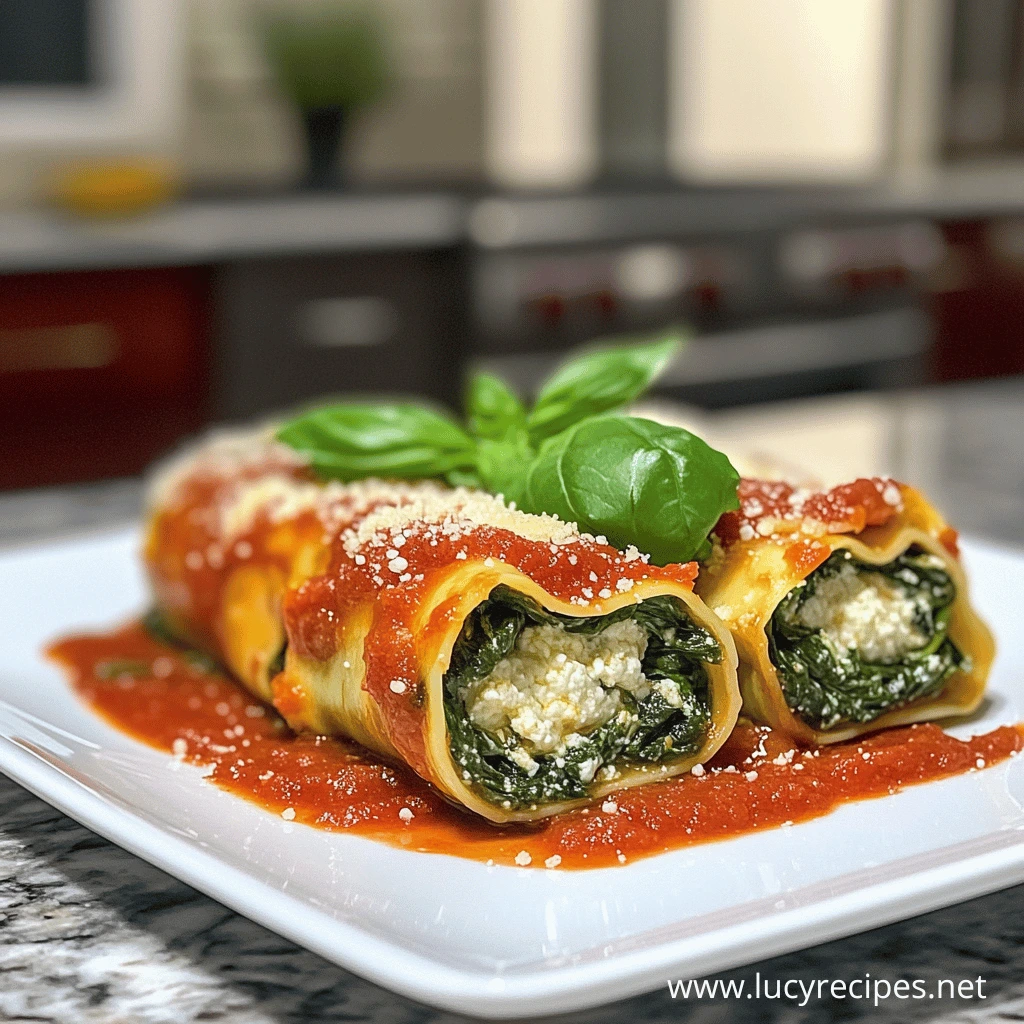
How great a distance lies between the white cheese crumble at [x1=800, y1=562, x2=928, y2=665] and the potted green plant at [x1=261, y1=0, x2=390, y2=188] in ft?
12.9

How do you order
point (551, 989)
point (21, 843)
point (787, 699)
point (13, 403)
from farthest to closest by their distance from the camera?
1. point (13, 403)
2. point (787, 699)
3. point (21, 843)
4. point (551, 989)

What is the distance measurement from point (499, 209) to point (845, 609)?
322cm

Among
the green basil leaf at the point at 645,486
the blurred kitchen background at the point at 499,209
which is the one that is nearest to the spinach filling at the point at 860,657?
the green basil leaf at the point at 645,486

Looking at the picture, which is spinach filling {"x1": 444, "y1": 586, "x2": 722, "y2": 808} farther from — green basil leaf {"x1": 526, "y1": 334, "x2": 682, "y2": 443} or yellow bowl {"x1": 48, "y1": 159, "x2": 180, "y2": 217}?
yellow bowl {"x1": 48, "y1": 159, "x2": 180, "y2": 217}

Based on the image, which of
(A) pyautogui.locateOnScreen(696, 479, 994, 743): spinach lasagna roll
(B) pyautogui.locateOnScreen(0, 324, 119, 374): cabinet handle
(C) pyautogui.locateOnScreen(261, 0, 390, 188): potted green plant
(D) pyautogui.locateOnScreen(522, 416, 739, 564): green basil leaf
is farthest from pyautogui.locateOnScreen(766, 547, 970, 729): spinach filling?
(C) pyautogui.locateOnScreen(261, 0, 390, 188): potted green plant

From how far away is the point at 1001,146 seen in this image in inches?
247

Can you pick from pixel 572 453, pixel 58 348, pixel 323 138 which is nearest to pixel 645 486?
pixel 572 453

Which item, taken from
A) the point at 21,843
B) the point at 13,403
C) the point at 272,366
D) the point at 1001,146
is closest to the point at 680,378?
the point at 272,366

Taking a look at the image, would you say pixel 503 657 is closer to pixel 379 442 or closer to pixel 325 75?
pixel 379 442

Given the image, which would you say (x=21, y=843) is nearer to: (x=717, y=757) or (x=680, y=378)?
(x=717, y=757)

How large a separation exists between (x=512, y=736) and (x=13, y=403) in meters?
3.05

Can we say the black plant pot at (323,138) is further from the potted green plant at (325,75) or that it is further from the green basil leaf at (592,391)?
the green basil leaf at (592,391)

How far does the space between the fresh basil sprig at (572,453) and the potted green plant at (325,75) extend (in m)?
3.65

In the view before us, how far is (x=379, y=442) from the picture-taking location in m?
1.51
